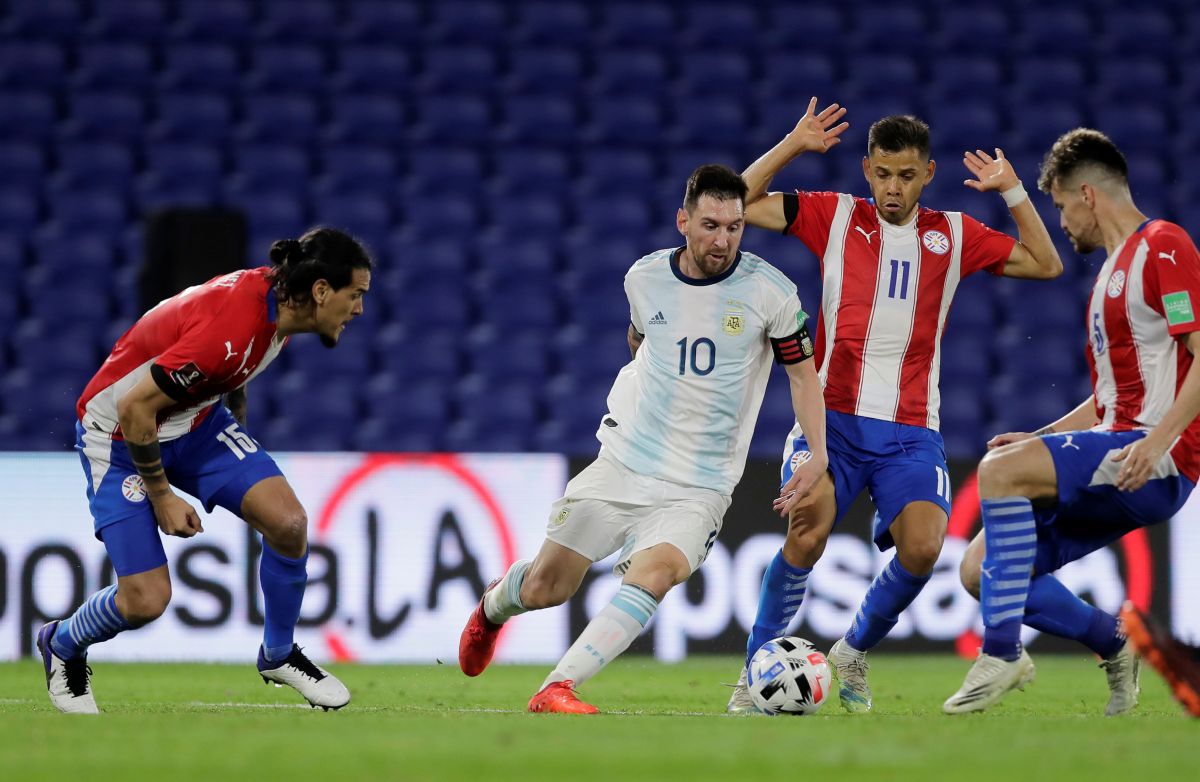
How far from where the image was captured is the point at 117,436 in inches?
223

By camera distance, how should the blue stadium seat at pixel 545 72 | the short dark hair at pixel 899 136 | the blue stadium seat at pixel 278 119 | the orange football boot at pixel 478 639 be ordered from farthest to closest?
the blue stadium seat at pixel 545 72 → the blue stadium seat at pixel 278 119 → the orange football boot at pixel 478 639 → the short dark hair at pixel 899 136

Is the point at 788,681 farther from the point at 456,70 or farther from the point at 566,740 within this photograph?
the point at 456,70

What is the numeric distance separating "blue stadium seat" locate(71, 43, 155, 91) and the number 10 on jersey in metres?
7.99

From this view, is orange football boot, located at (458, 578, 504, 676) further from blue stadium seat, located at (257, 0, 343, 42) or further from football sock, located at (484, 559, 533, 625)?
blue stadium seat, located at (257, 0, 343, 42)

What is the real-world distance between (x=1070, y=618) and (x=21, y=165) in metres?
8.91

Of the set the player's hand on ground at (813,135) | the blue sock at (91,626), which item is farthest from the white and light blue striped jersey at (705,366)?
the blue sock at (91,626)

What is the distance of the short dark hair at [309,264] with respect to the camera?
537 cm

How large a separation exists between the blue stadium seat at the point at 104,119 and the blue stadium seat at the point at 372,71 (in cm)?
158

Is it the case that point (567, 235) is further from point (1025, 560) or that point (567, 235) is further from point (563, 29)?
point (1025, 560)

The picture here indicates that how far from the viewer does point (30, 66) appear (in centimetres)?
1212

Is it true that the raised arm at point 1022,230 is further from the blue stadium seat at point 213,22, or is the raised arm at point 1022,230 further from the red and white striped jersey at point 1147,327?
the blue stadium seat at point 213,22

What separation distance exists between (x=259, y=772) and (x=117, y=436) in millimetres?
2463

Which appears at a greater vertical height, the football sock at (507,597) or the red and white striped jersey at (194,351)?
the red and white striped jersey at (194,351)

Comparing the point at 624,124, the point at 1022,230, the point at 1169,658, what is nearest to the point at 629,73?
the point at 624,124
